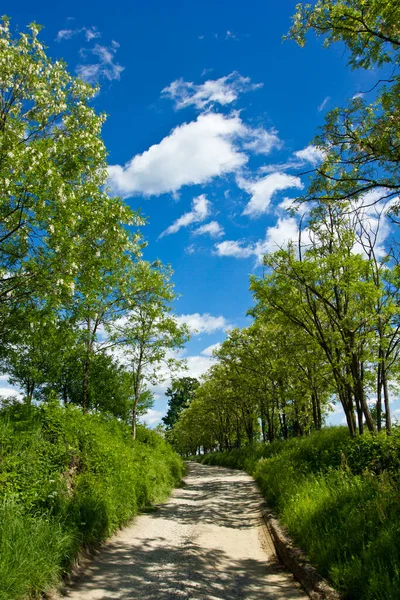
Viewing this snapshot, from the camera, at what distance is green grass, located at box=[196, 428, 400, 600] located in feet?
13.9

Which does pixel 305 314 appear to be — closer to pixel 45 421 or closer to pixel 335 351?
pixel 335 351

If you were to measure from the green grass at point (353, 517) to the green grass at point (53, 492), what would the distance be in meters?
3.58

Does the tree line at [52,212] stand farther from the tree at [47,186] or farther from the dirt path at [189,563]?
the dirt path at [189,563]

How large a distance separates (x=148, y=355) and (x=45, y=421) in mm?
11387

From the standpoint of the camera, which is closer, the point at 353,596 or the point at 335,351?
the point at 353,596

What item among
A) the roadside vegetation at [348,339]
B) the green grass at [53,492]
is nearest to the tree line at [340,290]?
the roadside vegetation at [348,339]

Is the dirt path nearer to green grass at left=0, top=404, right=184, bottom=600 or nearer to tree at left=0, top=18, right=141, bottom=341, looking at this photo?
green grass at left=0, top=404, right=184, bottom=600

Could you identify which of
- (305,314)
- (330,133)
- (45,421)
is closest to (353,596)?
(45,421)

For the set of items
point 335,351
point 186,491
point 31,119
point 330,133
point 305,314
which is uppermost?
point 31,119

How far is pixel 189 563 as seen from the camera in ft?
20.6

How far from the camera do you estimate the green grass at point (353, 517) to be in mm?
4227

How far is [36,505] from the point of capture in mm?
5867

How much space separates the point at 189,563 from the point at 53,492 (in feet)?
8.39

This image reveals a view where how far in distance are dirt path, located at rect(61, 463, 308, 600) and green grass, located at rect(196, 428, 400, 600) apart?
0.71 metres
